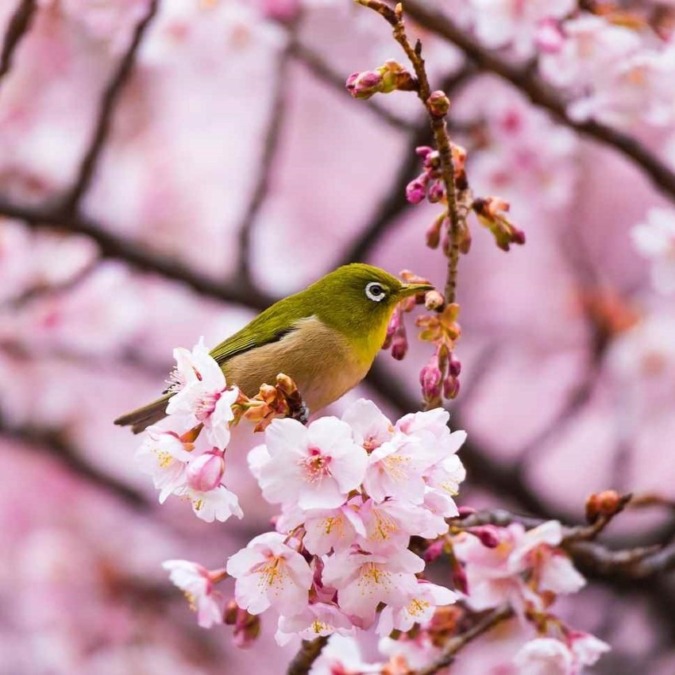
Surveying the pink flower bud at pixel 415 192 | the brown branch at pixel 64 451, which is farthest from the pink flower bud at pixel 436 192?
the brown branch at pixel 64 451

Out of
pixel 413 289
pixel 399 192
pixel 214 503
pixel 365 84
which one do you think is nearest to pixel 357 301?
pixel 413 289

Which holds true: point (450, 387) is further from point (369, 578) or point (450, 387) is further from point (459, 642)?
point (459, 642)

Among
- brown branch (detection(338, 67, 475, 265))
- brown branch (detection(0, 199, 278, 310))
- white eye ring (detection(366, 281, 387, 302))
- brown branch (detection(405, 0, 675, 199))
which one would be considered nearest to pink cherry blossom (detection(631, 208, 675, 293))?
brown branch (detection(405, 0, 675, 199))

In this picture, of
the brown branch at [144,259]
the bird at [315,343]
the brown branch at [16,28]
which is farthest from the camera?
the brown branch at [144,259]

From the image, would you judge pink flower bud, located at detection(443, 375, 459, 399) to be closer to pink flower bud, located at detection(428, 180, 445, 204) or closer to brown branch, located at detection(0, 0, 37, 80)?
pink flower bud, located at detection(428, 180, 445, 204)

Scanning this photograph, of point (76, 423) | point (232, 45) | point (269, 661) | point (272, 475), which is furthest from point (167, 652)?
point (272, 475)

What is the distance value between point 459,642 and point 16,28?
5.85 ft

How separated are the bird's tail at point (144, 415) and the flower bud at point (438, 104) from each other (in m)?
0.81

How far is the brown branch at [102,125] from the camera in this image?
2.74 m

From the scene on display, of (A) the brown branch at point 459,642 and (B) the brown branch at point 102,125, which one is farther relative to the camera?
(B) the brown branch at point 102,125

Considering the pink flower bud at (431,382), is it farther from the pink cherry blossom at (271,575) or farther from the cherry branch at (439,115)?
the pink cherry blossom at (271,575)

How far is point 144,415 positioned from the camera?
1938mm

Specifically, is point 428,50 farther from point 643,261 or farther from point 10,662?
point 10,662

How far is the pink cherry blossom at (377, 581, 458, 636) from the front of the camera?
1446 mm
